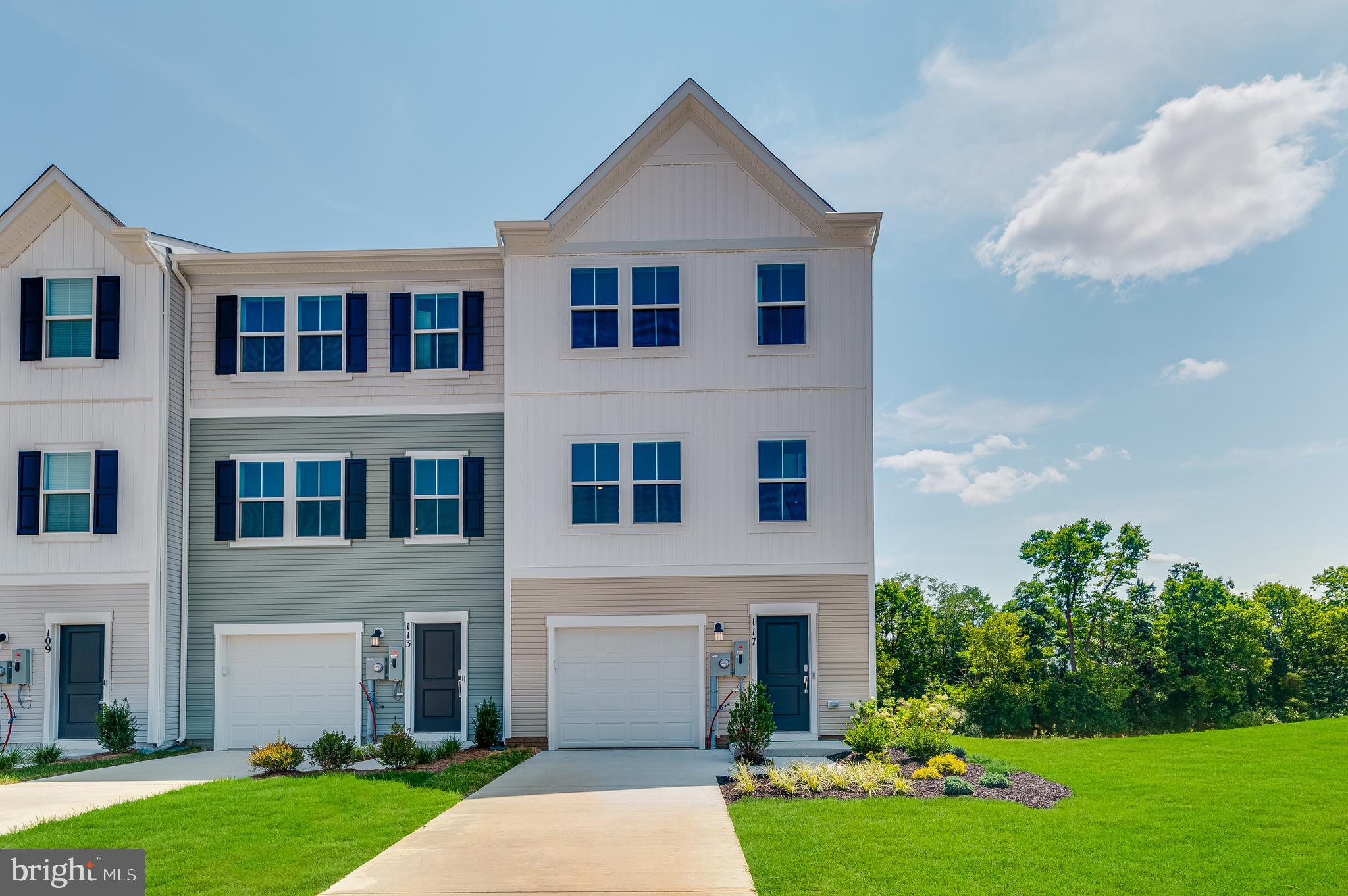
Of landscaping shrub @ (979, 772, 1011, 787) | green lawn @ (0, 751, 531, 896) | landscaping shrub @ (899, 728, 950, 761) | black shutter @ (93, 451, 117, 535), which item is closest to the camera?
green lawn @ (0, 751, 531, 896)

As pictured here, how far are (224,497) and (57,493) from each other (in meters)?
2.63

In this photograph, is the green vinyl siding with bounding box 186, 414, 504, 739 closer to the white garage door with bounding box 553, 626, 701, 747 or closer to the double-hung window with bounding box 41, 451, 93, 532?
the white garage door with bounding box 553, 626, 701, 747

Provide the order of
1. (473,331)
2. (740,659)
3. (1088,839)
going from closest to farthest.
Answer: (1088,839)
(740,659)
(473,331)

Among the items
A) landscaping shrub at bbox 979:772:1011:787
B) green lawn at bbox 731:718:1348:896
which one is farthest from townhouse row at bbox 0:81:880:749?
green lawn at bbox 731:718:1348:896

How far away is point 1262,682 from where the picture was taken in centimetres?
3127

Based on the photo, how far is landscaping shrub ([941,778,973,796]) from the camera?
11.1 metres

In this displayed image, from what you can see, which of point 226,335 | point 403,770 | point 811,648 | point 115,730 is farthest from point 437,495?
point 811,648

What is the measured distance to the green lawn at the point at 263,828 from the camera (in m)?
7.99

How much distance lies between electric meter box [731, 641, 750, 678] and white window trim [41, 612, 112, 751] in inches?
402

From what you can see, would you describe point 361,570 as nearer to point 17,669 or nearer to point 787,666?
point 17,669

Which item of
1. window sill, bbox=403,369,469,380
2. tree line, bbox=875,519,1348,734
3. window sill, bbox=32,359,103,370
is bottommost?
tree line, bbox=875,519,1348,734

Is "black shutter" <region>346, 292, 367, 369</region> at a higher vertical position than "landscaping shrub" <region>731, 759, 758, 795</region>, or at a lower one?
higher

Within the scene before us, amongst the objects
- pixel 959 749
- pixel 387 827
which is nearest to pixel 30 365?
pixel 387 827

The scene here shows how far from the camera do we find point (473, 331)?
1705cm
